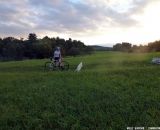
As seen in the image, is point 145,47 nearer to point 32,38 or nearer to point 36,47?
point 36,47

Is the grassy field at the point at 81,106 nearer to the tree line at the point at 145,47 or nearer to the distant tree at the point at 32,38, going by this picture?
the tree line at the point at 145,47

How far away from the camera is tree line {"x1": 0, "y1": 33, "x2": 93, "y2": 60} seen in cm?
8997

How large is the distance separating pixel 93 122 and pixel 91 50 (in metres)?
107

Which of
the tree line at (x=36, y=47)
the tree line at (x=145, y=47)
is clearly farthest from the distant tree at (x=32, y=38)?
the tree line at (x=145, y=47)

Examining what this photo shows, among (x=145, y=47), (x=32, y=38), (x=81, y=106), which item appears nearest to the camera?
(x=81, y=106)

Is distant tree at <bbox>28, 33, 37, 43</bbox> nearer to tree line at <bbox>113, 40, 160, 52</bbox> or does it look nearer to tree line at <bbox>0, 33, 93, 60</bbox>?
tree line at <bbox>0, 33, 93, 60</bbox>

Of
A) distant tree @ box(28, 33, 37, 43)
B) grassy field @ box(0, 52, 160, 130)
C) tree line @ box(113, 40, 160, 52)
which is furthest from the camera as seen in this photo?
distant tree @ box(28, 33, 37, 43)

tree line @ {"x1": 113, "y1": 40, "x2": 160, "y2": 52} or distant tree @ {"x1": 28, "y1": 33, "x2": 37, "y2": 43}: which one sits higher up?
distant tree @ {"x1": 28, "y1": 33, "x2": 37, "y2": 43}

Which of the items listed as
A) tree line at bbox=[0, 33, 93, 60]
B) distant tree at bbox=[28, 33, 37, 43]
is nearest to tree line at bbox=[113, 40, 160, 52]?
tree line at bbox=[0, 33, 93, 60]

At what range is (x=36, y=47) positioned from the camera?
90.6 meters

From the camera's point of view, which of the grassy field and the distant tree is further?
the distant tree

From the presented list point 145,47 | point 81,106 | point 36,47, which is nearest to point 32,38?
point 36,47

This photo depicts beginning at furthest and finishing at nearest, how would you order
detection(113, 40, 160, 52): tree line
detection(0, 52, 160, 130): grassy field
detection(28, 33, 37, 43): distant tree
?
1. detection(28, 33, 37, 43): distant tree
2. detection(113, 40, 160, 52): tree line
3. detection(0, 52, 160, 130): grassy field

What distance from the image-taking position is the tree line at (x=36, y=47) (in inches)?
3542
